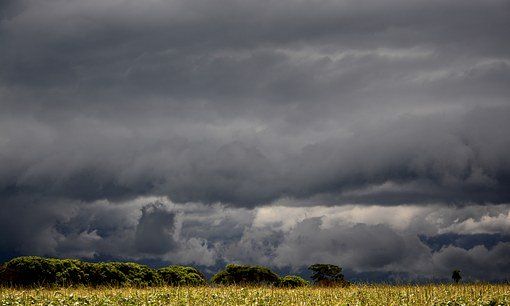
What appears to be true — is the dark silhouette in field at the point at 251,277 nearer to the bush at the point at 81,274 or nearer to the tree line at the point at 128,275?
the tree line at the point at 128,275

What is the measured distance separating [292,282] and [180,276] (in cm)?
1066

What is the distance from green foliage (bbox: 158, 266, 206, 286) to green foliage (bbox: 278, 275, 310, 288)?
7361mm

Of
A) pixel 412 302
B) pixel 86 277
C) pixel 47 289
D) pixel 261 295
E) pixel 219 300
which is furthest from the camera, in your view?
pixel 86 277

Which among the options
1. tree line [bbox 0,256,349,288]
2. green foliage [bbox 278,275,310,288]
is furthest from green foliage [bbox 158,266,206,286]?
green foliage [bbox 278,275,310,288]

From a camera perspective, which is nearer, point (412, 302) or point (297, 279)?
point (412, 302)

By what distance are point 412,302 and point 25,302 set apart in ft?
76.5

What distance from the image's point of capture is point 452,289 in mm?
40062

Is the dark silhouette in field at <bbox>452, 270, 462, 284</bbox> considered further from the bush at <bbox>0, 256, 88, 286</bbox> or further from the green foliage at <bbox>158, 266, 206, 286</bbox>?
the bush at <bbox>0, 256, 88, 286</bbox>

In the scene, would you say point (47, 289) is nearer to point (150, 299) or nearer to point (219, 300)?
point (150, 299)

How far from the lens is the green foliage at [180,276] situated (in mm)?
53603

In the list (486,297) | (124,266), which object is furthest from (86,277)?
(486,297)

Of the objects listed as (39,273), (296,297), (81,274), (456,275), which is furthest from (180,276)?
(456,275)

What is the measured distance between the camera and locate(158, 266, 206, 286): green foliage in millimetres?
53603

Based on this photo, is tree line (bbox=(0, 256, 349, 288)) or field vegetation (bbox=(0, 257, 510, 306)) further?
tree line (bbox=(0, 256, 349, 288))
